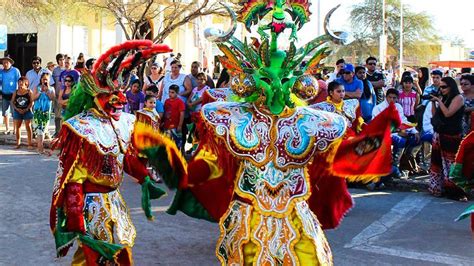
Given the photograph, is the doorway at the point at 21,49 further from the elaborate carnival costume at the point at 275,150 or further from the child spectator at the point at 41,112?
the elaborate carnival costume at the point at 275,150

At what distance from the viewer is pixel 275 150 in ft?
11.2

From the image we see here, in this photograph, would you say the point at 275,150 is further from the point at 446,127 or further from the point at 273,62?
the point at 446,127

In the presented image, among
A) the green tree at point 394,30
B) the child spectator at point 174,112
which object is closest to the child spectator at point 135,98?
the child spectator at point 174,112

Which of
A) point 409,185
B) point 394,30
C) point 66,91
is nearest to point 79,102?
point 409,185

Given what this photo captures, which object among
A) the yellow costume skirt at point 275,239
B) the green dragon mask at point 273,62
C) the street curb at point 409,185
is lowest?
the street curb at point 409,185

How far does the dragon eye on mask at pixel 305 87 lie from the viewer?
3553 millimetres

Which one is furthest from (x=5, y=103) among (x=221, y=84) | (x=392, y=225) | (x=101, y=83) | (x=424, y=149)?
(x=101, y=83)

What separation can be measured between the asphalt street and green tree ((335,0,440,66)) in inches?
1452

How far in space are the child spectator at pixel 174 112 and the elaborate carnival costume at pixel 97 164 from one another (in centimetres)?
533

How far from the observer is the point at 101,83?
4242 millimetres

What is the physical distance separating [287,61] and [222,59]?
443 millimetres

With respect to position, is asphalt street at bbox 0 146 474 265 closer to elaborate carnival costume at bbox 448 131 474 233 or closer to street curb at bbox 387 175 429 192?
street curb at bbox 387 175 429 192

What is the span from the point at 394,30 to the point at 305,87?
43821 millimetres

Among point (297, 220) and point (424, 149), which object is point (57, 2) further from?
point (297, 220)
